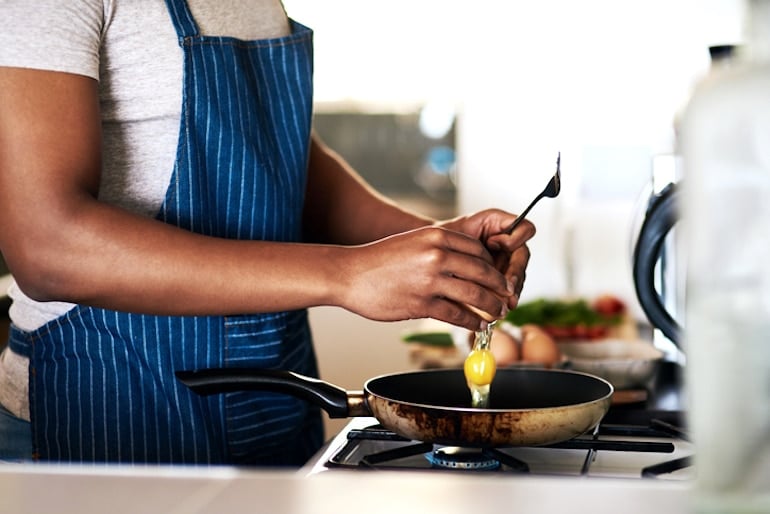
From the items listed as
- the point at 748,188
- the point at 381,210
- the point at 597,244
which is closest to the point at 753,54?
the point at 748,188

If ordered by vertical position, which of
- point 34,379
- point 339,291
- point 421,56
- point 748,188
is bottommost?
point 34,379

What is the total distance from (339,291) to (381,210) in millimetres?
524

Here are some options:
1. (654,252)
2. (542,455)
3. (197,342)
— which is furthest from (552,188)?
(197,342)

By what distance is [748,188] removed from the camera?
42cm

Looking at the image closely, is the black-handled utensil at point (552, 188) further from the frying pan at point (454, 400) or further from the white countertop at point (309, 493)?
the white countertop at point (309, 493)

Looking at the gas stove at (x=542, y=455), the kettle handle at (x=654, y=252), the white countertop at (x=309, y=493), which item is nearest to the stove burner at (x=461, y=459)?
the gas stove at (x=542, y=455)

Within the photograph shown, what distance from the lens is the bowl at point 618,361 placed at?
150cm

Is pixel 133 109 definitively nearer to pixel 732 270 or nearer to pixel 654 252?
pixel 654 252

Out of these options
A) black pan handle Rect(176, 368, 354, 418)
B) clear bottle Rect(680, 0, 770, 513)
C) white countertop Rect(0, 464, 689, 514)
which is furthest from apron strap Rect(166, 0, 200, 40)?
clear bottle Rect(680, 0, 770, 513)

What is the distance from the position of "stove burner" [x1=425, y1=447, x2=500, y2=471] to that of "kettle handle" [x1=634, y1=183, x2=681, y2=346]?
217 mm

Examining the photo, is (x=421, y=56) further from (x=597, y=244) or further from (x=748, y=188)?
(x=748, y=188)

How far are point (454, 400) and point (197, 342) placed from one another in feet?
1.04

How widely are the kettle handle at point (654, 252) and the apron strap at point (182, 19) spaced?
1.87 feet

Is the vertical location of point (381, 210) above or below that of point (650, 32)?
below
